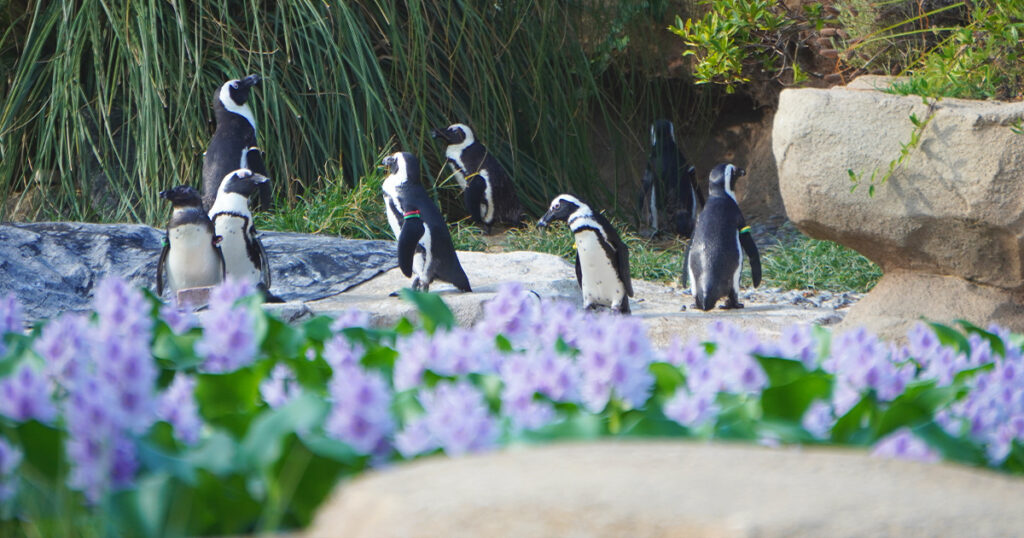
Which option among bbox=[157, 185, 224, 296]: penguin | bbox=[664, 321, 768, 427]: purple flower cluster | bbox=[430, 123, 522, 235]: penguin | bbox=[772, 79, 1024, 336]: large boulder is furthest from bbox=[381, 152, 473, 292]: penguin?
bbox=[664, 321, 768, 427]: purple flower cluster

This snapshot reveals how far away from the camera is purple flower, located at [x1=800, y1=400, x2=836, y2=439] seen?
122 cm

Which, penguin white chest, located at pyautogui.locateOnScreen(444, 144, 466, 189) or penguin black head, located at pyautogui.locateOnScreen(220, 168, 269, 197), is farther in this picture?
penguin white chest, located at pyautogui.locateOnScreen(444, 144, 466, 189)

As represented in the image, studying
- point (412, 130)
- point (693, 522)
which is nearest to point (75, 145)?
point (412, 130)

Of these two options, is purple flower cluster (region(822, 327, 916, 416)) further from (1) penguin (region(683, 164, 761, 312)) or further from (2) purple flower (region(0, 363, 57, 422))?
(1) penguin (region(683, 164, 761, 312))

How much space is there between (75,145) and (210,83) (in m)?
0.92

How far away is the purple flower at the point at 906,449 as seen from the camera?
113cm

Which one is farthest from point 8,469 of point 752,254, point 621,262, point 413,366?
point 752,254

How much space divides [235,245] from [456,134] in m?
2.90

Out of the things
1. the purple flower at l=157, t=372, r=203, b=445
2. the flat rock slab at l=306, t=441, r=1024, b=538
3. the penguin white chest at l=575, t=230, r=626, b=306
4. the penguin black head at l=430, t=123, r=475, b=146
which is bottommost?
the penguin white chest at l=575, t=230, r=626, b=306

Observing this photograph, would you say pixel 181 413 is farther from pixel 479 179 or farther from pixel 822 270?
pixel 479 179

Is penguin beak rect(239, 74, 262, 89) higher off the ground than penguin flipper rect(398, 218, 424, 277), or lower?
higher

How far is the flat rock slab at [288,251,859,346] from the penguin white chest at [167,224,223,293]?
44 centimetres

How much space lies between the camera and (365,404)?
1.01 meters

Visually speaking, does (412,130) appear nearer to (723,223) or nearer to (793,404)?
(723,223)
